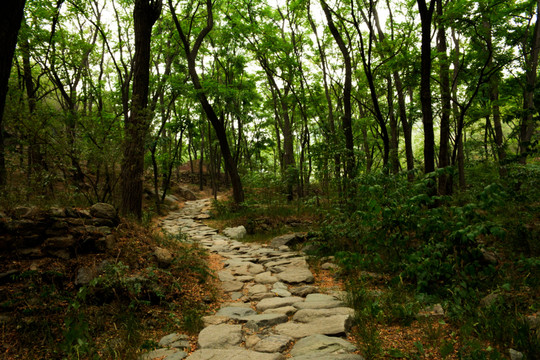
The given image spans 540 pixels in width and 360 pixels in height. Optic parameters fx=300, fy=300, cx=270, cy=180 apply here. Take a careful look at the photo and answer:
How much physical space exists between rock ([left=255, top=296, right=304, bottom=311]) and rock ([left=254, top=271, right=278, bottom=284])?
33.5 inches

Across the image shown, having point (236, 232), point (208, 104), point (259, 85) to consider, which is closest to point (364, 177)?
point (236, 232)

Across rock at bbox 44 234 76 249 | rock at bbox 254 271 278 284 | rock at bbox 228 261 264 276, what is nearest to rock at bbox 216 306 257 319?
rock at bbox 254 271 278 284

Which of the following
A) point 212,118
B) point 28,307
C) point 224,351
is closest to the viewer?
point 224,351

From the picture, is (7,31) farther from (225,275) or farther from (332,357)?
(225,275)

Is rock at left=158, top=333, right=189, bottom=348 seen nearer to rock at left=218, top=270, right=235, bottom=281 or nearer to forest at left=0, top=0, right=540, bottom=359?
forest at left=0, top=0, right=540, bottom=359

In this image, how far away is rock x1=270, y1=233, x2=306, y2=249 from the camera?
294 inches

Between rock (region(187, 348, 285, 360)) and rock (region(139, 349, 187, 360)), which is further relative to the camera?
rock (region(139, 349, 187, 360))

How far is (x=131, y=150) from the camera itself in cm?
633

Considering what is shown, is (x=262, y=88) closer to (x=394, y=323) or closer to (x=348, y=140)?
(x=348, y=140)

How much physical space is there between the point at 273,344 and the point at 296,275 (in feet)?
7.92

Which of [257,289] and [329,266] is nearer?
[257,289]

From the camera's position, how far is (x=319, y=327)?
298 centimetres

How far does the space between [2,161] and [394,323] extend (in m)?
7.04

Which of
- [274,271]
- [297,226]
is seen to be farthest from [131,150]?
Answer: [297,226]
